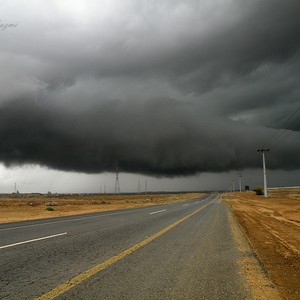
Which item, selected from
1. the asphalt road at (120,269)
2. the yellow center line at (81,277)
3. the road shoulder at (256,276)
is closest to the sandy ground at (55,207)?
the asphalt road at (120,269)

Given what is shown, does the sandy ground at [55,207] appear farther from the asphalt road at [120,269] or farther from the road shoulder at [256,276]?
the road shoulder at [256,276]

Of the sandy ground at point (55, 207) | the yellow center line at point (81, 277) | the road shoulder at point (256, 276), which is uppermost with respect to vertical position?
the yellow center line at point (81, 277)

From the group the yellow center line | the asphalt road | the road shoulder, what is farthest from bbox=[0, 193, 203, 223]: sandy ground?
the road shoulder

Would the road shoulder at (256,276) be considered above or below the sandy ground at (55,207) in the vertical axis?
above


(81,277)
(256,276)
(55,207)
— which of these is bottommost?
(55,207)

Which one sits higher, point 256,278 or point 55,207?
point 256,278

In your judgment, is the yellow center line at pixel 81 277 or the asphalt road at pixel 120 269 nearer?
the yellow center line at pixel 81 277

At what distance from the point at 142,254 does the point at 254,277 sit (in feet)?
9.31

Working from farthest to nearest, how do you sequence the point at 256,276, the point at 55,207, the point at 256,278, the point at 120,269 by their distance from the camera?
1. the point at 55,207
2. the point at 120,269
3. the point at 256,276
4. the point at 256,278

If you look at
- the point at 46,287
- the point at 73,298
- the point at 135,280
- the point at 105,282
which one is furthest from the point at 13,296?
the point at 135,280

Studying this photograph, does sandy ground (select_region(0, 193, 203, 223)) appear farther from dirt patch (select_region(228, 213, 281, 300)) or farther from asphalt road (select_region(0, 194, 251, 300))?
dirt patch (select_region(228, 213, 281, 300))

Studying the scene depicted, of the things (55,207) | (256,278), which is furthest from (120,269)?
(55,207)

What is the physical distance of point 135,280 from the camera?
17.2ft

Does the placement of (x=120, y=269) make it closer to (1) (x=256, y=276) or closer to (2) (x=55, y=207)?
(1) (x=256, y=276)
